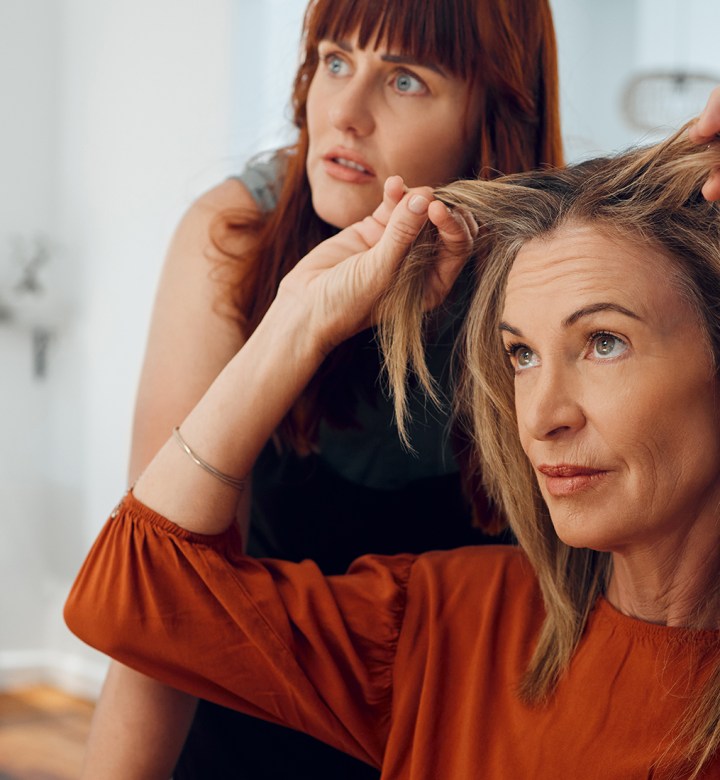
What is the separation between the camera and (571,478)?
3.69 feet

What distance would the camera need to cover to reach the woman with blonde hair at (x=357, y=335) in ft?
4.67

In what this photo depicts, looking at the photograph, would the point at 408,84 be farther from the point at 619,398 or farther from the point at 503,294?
the point at 619,398

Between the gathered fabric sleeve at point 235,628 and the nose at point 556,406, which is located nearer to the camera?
the nose at point 556,406

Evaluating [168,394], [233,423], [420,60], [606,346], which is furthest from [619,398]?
[168,394]

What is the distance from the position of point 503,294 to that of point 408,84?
1.09 ft

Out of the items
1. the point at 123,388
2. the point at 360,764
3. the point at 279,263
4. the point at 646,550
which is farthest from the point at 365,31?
the point at 123,388

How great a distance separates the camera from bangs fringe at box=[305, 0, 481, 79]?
1402 mm

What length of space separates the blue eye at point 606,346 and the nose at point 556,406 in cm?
3

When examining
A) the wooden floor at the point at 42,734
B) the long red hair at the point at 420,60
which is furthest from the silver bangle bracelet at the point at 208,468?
the wooden floor at the point at 42,734

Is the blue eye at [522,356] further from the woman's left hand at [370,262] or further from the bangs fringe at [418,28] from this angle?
the bangs fringe at [418,28]

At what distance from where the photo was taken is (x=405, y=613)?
4.50 feet

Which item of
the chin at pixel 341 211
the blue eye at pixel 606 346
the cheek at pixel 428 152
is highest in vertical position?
the cheek at pixel 428 152

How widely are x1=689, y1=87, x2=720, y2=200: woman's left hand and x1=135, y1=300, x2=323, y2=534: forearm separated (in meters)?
0.50

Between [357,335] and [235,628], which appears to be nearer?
[235,628]
